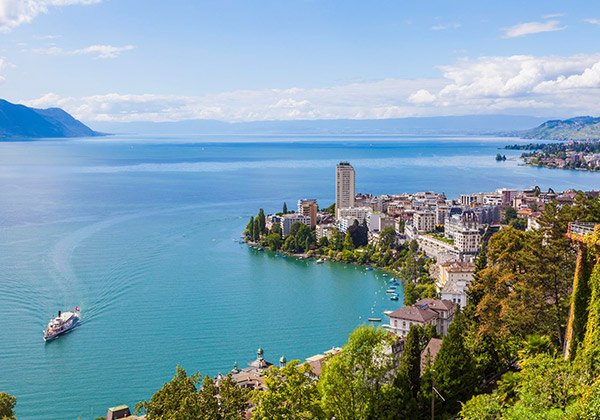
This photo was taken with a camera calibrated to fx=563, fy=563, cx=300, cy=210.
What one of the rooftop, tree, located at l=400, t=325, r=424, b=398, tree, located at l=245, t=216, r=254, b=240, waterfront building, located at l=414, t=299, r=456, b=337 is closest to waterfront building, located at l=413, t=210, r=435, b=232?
tree, located at l=245, t=216, r=254, b=240

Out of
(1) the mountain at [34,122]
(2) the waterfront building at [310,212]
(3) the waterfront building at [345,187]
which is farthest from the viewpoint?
(1) the mountain at [34,122]

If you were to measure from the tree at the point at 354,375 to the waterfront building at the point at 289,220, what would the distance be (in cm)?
2170

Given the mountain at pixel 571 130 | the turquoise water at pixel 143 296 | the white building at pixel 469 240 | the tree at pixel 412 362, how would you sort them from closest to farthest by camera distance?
the tree at pixel 412 362
the turquoise water at pixel 143 296
the white building at pixel 469 240
the mountain at pixel 571 130

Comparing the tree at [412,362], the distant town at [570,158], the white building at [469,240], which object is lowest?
the white building at [469,240]

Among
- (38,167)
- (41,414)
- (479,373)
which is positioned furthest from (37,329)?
(38,167)

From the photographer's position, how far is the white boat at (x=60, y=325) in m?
13.9

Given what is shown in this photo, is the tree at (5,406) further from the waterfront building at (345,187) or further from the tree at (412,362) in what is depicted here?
the waterfront building at (345,187)

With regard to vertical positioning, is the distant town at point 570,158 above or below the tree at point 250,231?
above

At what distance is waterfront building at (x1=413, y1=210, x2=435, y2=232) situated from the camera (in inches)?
1056

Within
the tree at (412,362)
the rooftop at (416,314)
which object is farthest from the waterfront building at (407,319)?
the tree at (412,362)

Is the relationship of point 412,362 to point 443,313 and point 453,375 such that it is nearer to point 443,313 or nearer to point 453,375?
point 453,375

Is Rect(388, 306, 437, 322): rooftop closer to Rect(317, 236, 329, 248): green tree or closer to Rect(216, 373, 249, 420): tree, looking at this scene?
Rect(216, 373, 249, 420): tree

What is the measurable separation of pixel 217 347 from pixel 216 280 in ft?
20.6

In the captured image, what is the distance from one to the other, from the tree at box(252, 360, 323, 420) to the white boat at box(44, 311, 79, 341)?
31.7 ft
